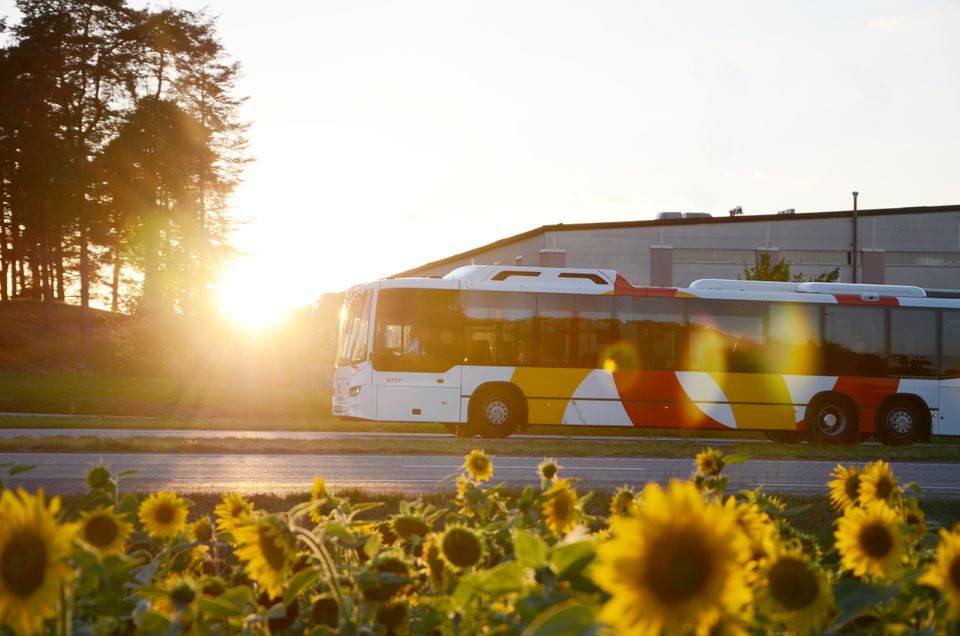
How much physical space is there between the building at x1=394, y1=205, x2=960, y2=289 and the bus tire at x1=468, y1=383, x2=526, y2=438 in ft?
78.5

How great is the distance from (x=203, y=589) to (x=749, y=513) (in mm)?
1137

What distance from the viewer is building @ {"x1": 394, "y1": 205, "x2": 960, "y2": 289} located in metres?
44.4

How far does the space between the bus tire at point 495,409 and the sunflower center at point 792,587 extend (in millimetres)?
18069

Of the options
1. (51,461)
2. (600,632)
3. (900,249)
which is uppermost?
(900,249)

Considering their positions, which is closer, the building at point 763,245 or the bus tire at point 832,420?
the bus tire at point 832,420

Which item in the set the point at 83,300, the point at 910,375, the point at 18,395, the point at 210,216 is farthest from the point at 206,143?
the point at 910,375

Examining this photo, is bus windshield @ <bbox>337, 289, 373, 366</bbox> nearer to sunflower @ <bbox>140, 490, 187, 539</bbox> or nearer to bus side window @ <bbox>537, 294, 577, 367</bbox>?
bus side window @ <bbox>537, 294, 577, 367</bbox>

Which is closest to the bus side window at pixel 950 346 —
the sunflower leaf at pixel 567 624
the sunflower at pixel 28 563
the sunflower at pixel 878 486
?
the sunflower at pixel 878 486

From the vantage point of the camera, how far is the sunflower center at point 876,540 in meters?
1.98

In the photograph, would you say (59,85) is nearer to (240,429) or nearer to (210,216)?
(210,216)

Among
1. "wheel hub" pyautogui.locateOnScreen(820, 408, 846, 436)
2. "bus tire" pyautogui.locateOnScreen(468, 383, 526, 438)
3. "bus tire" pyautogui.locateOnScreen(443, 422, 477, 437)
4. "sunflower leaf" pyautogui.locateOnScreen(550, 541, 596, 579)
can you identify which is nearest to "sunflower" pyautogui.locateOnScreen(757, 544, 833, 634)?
"sunflower leaf" pyautogui.locateOnScreen(550, 541, 596, 579)

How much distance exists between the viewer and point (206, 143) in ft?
157

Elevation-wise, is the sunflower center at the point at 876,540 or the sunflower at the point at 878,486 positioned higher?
the sunflower at the point at 878,486

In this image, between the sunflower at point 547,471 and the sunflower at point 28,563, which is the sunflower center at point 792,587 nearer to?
the sunflower at point 28,563
